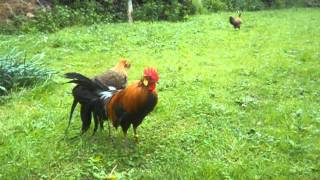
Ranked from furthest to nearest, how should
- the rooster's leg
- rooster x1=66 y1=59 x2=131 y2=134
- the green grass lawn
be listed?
the rooster's leg < rooster x1=66 y1=59 x2=131 y2=134 < the green grass lawn

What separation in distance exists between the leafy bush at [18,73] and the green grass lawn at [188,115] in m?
0.24

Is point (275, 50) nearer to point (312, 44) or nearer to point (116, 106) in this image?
point (312, 44)

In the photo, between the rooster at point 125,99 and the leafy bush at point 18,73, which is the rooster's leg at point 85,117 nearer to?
the rooster at point 125,99

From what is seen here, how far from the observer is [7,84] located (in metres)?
8.01

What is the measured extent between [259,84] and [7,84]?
4382mm

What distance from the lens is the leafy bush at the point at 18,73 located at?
797 cm

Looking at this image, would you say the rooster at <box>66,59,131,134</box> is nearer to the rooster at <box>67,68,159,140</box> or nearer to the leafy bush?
the rooster at <box>67,68,159,140</box>

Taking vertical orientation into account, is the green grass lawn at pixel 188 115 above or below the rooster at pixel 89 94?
below

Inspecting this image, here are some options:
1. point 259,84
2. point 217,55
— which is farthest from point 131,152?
point 217,55

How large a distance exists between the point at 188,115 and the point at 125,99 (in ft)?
6.13

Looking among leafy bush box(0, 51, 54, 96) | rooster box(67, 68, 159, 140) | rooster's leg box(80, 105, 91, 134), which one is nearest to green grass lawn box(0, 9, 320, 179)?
rooster's leg box(80, 105, 91, 134)

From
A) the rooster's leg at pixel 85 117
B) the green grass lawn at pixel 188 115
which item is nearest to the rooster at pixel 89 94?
the rooster's leg at pixel 85 117

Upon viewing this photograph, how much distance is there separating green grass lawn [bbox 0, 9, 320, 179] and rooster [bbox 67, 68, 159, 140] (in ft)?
1.52

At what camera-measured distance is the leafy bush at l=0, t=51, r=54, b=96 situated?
7.97 metres
